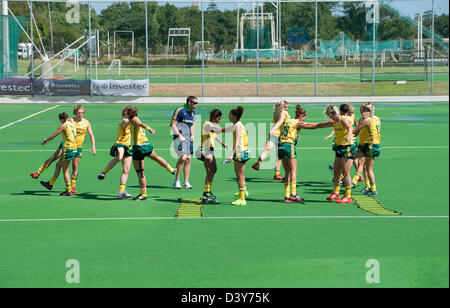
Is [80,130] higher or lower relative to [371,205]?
higher

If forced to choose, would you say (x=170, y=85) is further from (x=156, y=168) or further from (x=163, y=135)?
(x=156, y=168)

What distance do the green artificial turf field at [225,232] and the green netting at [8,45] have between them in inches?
1025

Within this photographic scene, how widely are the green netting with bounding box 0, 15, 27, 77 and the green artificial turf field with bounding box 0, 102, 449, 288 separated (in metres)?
26.0

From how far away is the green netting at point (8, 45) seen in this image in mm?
42559

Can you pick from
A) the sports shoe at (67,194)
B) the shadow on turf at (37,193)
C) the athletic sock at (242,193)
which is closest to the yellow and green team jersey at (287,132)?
the athletic sock at (242,193)

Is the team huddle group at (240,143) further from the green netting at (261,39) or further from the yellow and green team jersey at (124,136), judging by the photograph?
the green netting at (261,39)

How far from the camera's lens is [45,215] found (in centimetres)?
1164

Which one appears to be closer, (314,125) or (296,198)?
(314,125)

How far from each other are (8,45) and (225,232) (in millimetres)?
36973

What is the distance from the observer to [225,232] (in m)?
10.3

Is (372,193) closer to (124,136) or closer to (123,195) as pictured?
(123,195)

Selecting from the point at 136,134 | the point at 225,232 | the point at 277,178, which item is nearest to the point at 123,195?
the point at 136,134

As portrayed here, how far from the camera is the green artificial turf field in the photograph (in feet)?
26.5

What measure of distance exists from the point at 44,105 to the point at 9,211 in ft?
90.5
